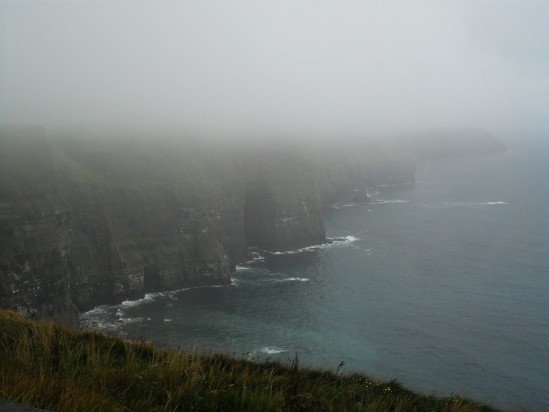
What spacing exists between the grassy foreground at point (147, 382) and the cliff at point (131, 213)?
4482 centimetres

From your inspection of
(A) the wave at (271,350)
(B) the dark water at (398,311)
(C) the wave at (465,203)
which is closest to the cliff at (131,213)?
(B) the dark water at (398,311)

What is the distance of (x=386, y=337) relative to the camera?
70.0 meters

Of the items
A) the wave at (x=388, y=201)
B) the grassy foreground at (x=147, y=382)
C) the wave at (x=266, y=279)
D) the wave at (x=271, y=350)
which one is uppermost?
the grassy foreground at (x=147, y=382)

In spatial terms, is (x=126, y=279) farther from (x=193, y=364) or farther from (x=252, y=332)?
(x=193, y=364)

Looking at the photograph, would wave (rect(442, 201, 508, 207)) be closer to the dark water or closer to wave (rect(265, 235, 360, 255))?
the dark water

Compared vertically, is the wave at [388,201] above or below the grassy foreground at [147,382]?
below

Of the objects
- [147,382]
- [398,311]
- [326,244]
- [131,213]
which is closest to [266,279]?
[398,311]

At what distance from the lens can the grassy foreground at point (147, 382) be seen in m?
8.09

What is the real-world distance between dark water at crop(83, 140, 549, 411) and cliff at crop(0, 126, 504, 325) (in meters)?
5.37

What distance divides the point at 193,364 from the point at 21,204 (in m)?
72.9

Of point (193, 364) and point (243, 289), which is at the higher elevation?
point (193, 364)

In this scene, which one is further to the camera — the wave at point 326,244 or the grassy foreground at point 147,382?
the wave at point 326,244

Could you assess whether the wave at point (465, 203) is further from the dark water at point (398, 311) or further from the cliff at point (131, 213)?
the cliff at point (131, 213)

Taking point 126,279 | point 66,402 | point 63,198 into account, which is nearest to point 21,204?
point 63,198
